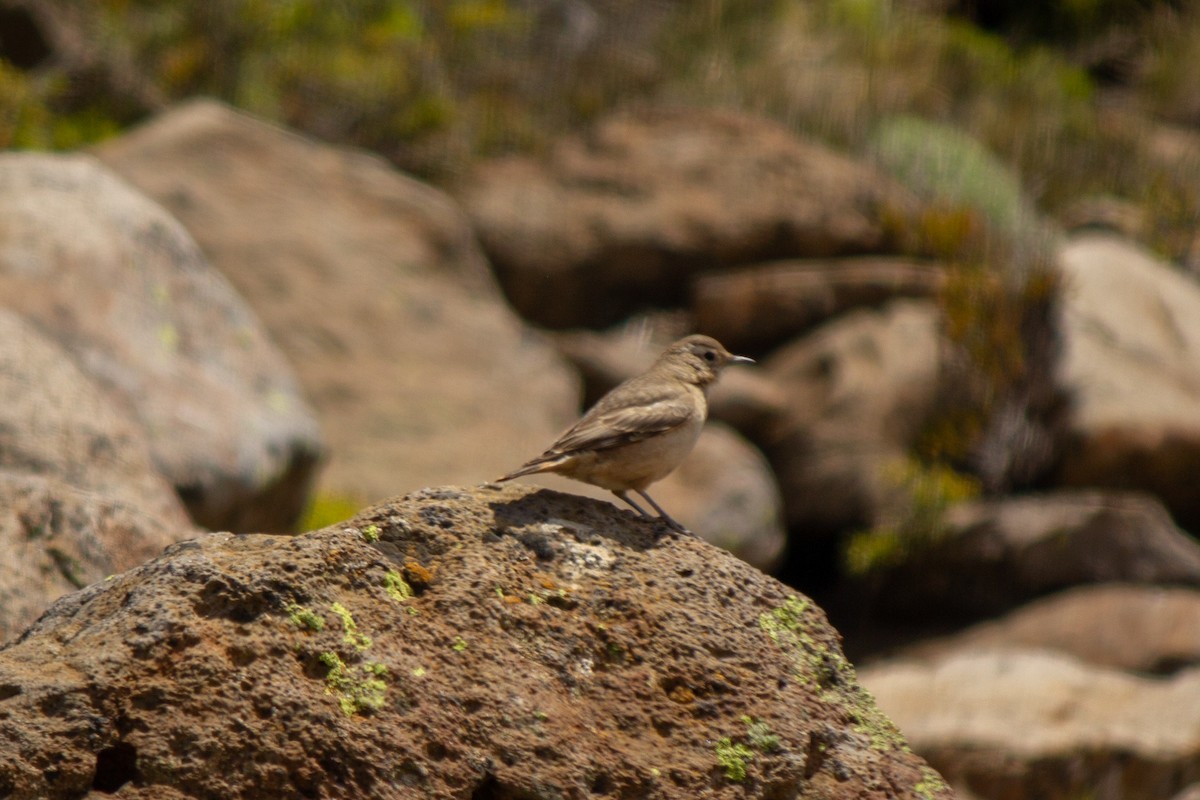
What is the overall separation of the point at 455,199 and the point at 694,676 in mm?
13439

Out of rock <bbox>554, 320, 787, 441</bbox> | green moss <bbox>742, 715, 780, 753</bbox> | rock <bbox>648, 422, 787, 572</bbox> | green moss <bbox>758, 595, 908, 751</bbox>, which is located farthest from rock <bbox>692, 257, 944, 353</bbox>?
green moss <bbox>742, 715, 780, 753</bbox>

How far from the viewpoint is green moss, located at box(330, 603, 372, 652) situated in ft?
13.7

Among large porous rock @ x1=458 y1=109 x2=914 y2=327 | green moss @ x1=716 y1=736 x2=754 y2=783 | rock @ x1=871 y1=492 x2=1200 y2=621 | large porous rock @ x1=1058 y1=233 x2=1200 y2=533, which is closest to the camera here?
green moss @ x1=716 y1=736 x2=754 y2=783

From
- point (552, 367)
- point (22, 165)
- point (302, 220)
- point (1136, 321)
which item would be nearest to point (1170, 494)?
point (1136, 321)

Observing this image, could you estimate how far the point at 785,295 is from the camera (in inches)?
662

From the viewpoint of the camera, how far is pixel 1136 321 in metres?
16.5

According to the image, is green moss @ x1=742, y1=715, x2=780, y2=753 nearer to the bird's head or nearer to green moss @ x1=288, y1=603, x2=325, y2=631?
green moss @ x1=288, y1=603, x2=325, y2=631

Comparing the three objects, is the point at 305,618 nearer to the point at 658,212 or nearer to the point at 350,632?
the point at 350,632

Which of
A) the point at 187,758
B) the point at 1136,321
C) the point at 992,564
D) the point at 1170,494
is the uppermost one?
the point at 1136,321

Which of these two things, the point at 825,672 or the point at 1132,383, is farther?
the point at 1132,383

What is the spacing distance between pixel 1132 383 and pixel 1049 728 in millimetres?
6351

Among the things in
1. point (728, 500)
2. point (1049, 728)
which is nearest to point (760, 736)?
point (1049, 728)

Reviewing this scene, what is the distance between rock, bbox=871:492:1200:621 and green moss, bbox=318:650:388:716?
36.9 ft

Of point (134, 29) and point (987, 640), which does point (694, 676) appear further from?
point (134, 29)
